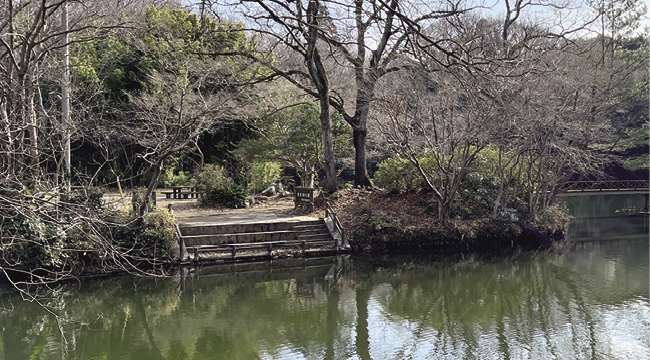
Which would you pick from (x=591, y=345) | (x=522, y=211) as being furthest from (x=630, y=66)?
(x=591, y=345)

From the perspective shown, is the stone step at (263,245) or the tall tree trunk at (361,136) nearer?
the stone step at (263,245)

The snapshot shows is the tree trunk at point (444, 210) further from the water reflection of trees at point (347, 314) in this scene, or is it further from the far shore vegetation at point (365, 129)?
the water reflection of trees at point (347, 314)

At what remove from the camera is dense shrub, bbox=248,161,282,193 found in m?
21.1

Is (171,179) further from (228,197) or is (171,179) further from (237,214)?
(237,214)

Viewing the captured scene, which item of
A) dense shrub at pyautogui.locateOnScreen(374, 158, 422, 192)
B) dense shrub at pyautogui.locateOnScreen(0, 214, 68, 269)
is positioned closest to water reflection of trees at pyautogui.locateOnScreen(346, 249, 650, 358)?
dense shrub at pyautogui.locateOnScreen(374, 158, 422, 192)

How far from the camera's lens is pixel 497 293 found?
468 inches

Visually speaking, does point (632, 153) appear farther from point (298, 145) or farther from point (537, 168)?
point (298, 145)

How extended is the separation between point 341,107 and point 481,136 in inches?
222

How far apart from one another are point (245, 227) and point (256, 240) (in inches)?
19.9

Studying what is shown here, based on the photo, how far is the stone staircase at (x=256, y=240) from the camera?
13.7 metres

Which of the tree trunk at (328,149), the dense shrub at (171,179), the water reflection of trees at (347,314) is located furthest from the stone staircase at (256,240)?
the dense shrub at (171,179)

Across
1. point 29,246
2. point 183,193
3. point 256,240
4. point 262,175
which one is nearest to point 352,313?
point 256,240

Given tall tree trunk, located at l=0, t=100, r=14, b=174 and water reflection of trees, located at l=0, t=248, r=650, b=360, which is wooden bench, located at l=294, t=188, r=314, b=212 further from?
tall tree trunk, located at l=0, t=100, r=14, b=174

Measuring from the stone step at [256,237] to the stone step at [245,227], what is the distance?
24cm
